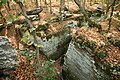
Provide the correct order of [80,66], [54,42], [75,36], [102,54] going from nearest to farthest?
[102,54] < [80,66] < [75,36] < [54,42]

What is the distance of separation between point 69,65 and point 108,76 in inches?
83.5

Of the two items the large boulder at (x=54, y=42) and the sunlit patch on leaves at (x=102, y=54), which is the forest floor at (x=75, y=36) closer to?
the sunlit patch on leaves at (x=102, y=54)

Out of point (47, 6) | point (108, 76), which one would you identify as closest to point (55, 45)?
point (108, 76)

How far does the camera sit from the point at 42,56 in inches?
403

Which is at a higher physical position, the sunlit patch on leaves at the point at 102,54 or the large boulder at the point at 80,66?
the sunlit patch on leaves at the point at 102,54

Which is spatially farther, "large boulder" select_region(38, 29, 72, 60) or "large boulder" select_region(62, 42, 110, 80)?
"large boulder" select_region(38, 29, 72, 60)

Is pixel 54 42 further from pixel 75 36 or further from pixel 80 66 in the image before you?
pixel 80 66

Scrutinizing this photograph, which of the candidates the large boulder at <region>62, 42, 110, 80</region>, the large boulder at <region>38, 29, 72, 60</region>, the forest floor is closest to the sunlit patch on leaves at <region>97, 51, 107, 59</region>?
the forest floor

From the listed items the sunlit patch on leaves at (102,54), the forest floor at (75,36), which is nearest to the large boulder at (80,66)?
the sunlit patch on leaves at (102,54)

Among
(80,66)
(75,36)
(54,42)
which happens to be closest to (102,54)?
(80,66)

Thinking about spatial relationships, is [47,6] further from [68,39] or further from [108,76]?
[108,76]

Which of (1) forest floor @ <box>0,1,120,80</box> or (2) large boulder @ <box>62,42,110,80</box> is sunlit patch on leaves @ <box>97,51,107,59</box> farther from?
(2) large boulder @ <box>62,42,110,80</box>

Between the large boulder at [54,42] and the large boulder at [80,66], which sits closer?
the large boulder at [80,66]

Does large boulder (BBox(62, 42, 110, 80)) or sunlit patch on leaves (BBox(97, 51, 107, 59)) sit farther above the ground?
sunlit patch on leaves (BBox(97, 51, 107, 59))
